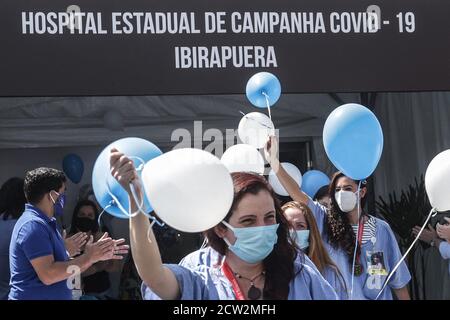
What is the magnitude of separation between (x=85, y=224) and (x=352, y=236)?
1717 millimetres

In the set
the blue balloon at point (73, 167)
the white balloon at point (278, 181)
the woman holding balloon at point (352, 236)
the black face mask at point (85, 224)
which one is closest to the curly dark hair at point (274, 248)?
the woman holding balloon at point (352, 236)

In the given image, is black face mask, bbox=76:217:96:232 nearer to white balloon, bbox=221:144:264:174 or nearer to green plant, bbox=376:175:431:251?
white balloon, bbox=221:144:264:174

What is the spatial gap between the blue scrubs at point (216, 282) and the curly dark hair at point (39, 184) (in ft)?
3.29

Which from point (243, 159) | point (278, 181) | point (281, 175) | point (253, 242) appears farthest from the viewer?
point (278, 181)

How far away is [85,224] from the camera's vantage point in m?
5.13

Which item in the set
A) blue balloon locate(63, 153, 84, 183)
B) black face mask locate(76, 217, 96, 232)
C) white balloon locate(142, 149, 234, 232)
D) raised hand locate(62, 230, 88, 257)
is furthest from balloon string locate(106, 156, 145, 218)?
blue balloon locate(63, 153, 84, 183)

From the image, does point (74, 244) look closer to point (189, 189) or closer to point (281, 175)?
point (281, 175)

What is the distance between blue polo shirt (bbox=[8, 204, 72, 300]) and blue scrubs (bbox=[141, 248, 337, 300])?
87 cm

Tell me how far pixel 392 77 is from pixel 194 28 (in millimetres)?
1077

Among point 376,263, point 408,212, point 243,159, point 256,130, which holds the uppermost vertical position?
point 256,130

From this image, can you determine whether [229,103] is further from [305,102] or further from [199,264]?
[199,264]

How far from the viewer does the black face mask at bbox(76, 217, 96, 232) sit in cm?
512

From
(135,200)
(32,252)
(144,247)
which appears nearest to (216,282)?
(144,247)
